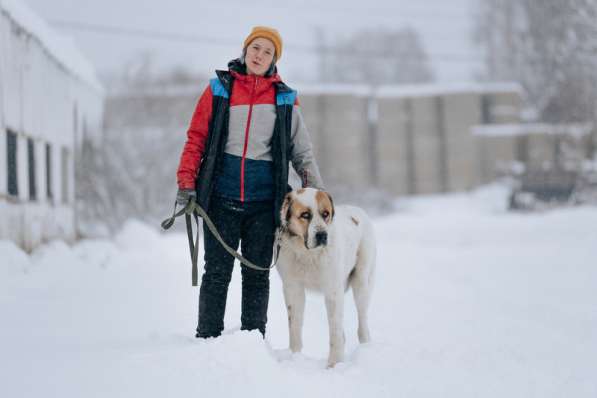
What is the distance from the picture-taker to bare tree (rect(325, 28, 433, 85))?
44.8 metres

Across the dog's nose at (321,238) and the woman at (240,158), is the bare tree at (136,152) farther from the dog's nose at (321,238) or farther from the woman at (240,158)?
the dog's nose at (321,238)

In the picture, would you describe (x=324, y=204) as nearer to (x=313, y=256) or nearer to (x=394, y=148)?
(x=313, y=256)

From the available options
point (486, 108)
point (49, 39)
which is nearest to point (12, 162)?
point (49, 39)

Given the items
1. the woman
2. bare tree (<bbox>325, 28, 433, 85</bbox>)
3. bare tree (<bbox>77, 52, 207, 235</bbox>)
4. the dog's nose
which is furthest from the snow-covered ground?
bare tree (<bbox>325, 28, 433, 85</bbox>)

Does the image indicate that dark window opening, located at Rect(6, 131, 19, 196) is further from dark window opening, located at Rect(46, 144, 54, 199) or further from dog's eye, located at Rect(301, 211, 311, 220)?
dog's eye, located at Rect(301, 211, 311, 220)

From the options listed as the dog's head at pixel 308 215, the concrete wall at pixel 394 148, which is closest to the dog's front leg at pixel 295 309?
the dog's head at pixel 308 215

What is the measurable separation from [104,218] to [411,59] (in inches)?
1326

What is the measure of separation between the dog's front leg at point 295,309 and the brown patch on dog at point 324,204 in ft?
1.73

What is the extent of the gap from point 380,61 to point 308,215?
142 feet

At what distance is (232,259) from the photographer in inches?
154

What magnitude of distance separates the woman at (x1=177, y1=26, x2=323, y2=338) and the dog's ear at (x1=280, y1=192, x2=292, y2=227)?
0.03m

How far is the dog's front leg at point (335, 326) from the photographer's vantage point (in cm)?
388

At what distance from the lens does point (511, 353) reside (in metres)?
4.39

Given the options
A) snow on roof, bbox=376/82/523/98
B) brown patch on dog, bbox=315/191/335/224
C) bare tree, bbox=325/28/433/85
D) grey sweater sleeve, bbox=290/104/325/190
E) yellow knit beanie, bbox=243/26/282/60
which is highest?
bare tree, bbox=325/28/433/85
